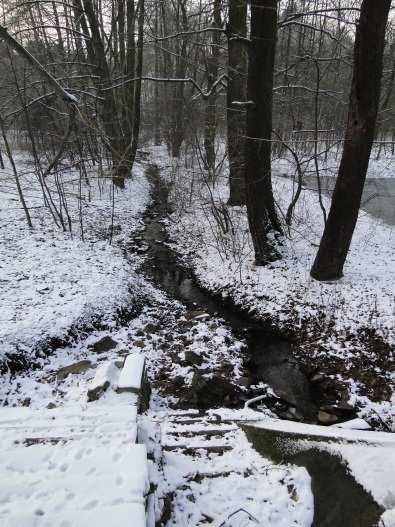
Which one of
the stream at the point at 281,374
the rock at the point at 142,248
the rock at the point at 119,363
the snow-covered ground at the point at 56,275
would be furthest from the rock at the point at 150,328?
the rock at the point at 142,248

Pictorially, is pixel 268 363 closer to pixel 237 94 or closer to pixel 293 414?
pixel 293 414

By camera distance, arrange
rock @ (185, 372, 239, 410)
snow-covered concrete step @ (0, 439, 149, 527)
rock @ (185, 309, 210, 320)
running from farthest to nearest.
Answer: rock @ (185, 309, 210, 320), rock @ (185, 372, 239, 410), snow-covered concrete step @ (0, 439, 149, 527)

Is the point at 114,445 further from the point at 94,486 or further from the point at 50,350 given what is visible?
the point at 50,350

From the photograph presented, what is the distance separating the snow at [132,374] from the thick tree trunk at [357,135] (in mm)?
3754

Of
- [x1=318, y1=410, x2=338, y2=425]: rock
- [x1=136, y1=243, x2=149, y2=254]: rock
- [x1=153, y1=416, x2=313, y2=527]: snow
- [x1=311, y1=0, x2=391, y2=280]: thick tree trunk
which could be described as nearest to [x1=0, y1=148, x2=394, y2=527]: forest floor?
[x1=153, y1=416, x2=313, y2=527]: snow

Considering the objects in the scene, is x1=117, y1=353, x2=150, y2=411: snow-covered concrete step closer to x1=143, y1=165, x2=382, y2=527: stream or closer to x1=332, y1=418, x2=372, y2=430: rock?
x1=143, y1=165, x2=382, y2=527: stream

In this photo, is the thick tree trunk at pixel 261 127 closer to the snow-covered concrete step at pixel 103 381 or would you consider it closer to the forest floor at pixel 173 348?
the forest floor at pixel 173 348

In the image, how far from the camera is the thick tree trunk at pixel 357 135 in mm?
4898

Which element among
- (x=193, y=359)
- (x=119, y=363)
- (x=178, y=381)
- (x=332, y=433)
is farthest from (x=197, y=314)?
(x=332, y=433)

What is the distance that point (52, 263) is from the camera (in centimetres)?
769

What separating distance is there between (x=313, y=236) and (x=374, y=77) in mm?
4004

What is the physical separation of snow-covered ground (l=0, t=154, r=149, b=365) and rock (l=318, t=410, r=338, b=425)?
3679 mm

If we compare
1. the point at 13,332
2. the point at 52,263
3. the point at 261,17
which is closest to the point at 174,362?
the point at 13,332

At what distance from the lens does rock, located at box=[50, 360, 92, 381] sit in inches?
200
